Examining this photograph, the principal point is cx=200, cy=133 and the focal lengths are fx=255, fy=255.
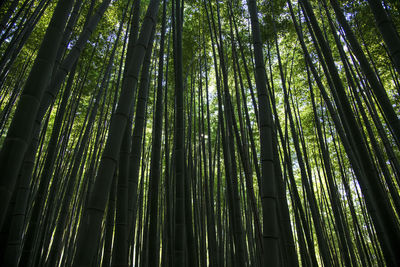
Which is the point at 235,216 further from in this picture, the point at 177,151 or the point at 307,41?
the point at 307,41

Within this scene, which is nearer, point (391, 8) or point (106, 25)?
point (391, 8)

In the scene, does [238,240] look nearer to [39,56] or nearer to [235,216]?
[235,216]

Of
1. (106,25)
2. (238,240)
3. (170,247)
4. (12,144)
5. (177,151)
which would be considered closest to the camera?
(12,144)

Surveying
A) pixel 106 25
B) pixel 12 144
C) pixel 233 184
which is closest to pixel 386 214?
pixel 233 184

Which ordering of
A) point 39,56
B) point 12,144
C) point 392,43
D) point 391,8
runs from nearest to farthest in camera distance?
point 12,144 < point 39,56 < point 392,43 < point 391,8

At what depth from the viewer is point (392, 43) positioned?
1321mm

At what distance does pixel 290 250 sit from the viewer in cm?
194

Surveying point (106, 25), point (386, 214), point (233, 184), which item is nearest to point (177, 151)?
point (233, 184)

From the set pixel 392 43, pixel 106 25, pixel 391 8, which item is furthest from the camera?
pixel 106 25

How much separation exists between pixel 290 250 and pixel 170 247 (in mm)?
1545

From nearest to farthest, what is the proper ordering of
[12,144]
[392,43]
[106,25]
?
1. [12,144]
2. [392,43]
3. [106,25]

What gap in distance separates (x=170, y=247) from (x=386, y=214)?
237 centimetres

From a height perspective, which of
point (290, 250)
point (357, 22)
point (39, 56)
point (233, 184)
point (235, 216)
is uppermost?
Answer: point (357, 22)

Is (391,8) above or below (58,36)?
above
